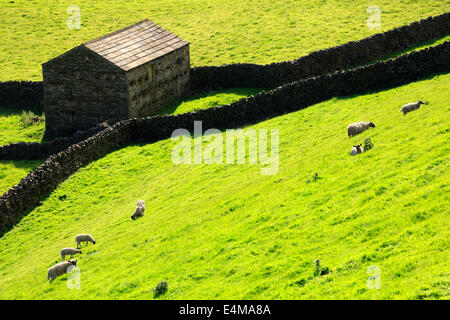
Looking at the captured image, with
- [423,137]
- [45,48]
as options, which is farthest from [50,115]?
[423,137]

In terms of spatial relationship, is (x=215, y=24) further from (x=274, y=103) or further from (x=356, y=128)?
(x=356, y=128)

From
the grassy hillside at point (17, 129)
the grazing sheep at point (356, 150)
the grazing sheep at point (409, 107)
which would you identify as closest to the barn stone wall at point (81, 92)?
the grassy hillside at point (17, 129)

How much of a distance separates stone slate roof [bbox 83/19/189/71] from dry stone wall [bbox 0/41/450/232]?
4854mm

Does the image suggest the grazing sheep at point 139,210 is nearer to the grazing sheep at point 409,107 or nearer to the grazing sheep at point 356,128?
the grazing sheep at point 356,128

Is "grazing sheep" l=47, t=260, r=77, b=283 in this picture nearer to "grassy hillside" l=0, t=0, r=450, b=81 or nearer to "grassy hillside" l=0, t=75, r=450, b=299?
"grassy hillside" l=0, t=75, r=450, b=299

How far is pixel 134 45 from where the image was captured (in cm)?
4266

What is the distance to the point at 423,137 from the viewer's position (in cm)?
2269

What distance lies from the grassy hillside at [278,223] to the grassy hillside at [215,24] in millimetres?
23735

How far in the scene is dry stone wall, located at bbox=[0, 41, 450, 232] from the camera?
34.4m

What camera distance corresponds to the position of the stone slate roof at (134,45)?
4008cm

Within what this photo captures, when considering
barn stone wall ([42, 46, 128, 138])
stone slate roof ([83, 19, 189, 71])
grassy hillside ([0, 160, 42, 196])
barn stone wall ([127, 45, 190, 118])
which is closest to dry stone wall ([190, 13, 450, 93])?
barn stone wall ([127, 45, 190, 118])
